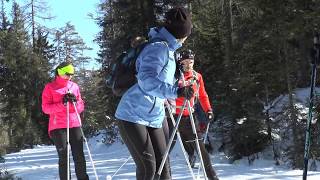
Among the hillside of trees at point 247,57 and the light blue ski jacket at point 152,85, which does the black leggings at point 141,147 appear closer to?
the light blue ski jacket at point 152,85

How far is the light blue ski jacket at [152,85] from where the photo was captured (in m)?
4.43

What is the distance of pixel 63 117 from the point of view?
7.98 m

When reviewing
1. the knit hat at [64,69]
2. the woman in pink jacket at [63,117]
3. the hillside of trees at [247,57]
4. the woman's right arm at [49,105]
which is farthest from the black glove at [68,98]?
the hillside of trees at [247,57]

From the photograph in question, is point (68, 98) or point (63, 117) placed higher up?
point (68, 98)

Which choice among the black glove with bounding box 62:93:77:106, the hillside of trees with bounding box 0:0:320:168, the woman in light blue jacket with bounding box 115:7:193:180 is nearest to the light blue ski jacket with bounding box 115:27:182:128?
the woman in light blue jacket with bounding box 115:7:193:180

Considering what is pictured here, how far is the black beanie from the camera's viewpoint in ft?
15.5

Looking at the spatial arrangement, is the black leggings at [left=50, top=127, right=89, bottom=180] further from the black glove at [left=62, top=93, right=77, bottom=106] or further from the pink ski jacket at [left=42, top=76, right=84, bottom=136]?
the black glove at [left=62, top=93, right=77, bottom=106]

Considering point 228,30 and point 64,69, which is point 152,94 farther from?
point 228,30

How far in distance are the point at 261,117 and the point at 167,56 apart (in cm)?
1220

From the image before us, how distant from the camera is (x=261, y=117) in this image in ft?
53.4

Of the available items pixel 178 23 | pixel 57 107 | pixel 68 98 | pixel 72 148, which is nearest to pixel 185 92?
pixel 178 23

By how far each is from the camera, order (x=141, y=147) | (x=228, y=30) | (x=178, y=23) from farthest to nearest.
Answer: (x=228, y=30), (x=141, y=147), (x=178, y=23)

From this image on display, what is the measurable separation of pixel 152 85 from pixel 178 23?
2.27 feet

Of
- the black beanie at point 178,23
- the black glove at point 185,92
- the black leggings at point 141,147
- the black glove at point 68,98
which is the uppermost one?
the black beanie at point 178,23
